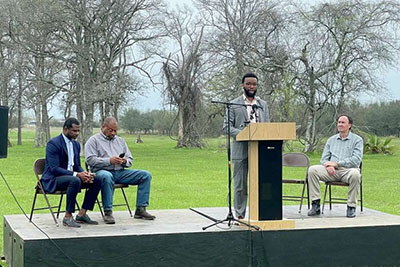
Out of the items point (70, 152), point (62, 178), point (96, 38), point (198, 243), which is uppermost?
point (96, 38)

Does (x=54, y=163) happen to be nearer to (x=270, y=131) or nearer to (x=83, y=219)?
(x=83, y=219)

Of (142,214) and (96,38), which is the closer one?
(142,214)

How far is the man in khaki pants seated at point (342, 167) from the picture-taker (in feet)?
26.4

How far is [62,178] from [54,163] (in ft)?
0.62

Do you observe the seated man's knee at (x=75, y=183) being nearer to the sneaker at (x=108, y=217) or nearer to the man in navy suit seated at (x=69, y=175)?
the man in navy suit seated at (x=69, y=175)

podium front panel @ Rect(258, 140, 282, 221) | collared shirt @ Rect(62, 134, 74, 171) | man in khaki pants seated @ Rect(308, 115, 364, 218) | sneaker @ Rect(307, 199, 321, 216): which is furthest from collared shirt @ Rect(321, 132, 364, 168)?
collared shirt @ Rect(62, 134, 74, 171)

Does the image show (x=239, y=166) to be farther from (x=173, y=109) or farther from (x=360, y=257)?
(x=173, y=109)

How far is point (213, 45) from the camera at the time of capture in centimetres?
3225

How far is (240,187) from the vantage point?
23.9 ft

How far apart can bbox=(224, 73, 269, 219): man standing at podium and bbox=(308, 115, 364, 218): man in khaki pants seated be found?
118cm

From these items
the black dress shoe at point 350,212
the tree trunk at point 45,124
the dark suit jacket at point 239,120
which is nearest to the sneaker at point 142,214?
the dark suit jacket at point 239,120

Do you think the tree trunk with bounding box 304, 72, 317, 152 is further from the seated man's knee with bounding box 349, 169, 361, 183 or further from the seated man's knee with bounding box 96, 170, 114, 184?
the seated man's knee with bounding box 96, 170, 114, 184

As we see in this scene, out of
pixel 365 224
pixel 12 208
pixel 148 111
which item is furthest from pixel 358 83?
pixel 148 111

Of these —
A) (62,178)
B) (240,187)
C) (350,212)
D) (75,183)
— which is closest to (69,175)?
(62,178)
